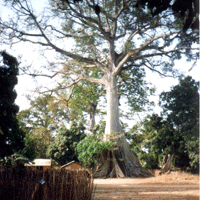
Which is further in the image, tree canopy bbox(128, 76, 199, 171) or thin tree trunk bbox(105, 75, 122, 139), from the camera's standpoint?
thin tree trunk bbox(105, 75, 122, 139)

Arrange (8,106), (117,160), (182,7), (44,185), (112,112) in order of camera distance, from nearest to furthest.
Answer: (182,7) < (44,185) < (8,106) < (117,160) < (112,112)

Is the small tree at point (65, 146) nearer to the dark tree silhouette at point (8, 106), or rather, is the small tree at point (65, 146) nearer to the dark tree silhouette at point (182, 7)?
the dark tree silhouette at point (8, 106)

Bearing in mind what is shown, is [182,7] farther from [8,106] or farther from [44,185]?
[8,106]

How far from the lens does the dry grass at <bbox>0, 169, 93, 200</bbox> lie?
8.71ft

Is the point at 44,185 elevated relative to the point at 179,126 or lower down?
lower down

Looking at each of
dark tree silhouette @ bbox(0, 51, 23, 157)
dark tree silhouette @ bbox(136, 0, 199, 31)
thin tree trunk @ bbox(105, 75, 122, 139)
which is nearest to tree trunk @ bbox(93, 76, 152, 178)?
thin tree trunk @ bbox(105, 75, 122, 139)

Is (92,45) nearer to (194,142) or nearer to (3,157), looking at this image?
(194,142)

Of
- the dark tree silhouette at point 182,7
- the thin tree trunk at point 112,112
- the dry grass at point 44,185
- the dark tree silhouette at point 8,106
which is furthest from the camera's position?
the thin tree trunk at point 112,112

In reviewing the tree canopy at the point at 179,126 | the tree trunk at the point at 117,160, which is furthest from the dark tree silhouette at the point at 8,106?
the tree canopy at the point at 179,126

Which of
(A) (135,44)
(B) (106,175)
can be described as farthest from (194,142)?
(A) (135,44)

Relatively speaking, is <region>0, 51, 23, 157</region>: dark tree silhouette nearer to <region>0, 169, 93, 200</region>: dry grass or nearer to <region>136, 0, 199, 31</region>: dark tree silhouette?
<region>0, 169, 93, 200</region>: dry grass

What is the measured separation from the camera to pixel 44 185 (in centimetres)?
273

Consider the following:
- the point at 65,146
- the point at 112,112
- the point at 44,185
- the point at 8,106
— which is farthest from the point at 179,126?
the point at 44,185

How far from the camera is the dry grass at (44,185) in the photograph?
265 cm
